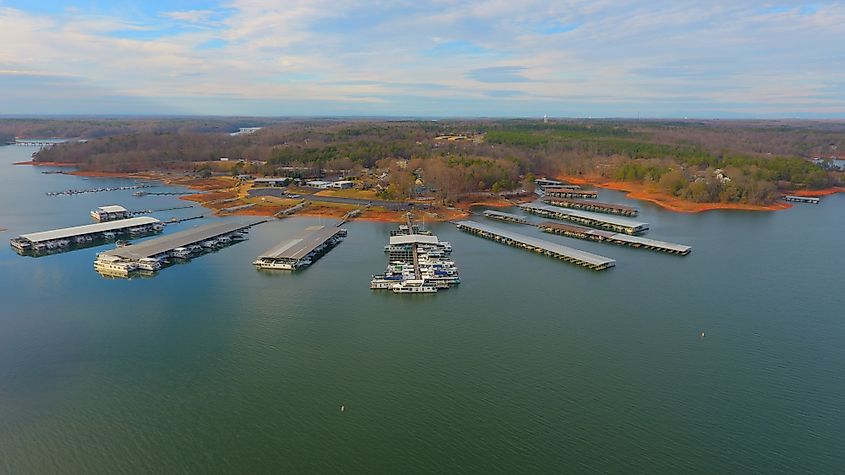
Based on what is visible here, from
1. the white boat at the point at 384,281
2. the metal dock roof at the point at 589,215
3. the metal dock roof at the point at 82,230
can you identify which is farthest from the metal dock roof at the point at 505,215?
the metal dock roof at the point at 82,230

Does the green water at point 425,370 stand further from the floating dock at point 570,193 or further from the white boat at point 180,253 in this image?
the floating dock at point 570,193

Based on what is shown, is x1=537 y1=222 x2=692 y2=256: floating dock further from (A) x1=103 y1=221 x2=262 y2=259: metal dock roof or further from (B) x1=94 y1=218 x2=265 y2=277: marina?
(A) x1=103 y1=221 x2=262 y2=259: metal dock roof

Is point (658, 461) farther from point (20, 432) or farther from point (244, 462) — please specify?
point (20, 432)

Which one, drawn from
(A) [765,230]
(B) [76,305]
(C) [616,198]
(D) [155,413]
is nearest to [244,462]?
(D) [155,413]

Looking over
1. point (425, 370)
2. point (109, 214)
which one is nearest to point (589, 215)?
point (425, 370)

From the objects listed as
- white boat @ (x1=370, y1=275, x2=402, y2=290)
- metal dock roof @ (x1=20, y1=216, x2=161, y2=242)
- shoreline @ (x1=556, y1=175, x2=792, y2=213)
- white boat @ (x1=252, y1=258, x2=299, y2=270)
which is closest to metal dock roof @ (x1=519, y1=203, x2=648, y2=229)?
shoreline @ (x1=556, y1=175, x2=792, y2=213)
